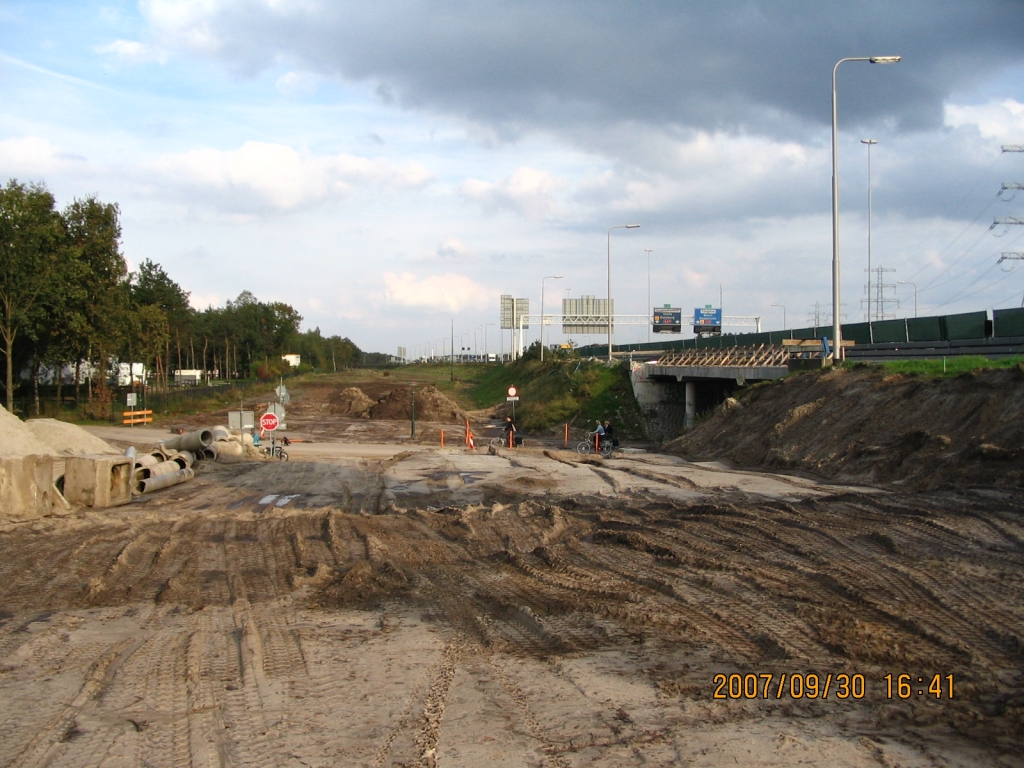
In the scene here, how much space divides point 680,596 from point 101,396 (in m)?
54.4

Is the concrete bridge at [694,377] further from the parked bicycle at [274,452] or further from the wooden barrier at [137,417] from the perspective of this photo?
the wooden barrier at [137,417]

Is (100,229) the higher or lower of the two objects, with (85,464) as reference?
higher

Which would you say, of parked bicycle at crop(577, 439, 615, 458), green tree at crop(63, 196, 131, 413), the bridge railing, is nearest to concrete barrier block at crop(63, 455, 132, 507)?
parked bicycle at crop(577, 439, 615, 458)

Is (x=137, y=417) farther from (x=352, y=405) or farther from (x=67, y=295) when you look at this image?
(x=352, y=405)

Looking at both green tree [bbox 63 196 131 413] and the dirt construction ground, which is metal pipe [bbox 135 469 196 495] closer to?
the dirt construction ground

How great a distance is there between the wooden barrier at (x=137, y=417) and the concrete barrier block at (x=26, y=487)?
35737mm

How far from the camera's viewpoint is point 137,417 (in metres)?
52.2

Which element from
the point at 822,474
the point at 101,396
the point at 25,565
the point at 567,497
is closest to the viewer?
the point at 25,565

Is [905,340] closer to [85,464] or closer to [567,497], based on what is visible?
[567,497]

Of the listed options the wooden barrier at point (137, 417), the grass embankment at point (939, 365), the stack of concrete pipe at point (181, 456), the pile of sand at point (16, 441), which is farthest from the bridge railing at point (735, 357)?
the wooden barrier at point (137, 417)

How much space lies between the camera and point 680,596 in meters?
8.62

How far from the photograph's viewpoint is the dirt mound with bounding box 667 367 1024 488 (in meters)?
16.1

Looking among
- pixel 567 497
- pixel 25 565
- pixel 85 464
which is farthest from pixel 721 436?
pixel 25 565
